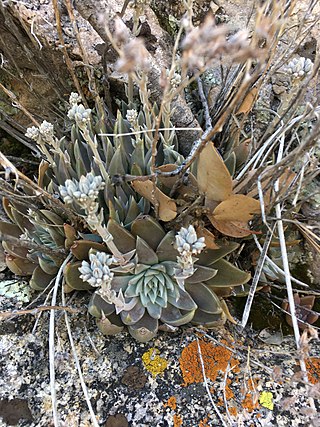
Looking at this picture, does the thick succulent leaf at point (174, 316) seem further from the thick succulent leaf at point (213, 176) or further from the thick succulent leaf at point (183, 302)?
the thick succulent leaf at point (213, 176)

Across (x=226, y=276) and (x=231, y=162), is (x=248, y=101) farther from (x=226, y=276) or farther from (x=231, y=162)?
(x=226, y=276)

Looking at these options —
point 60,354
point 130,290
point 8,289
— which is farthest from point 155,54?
point 60,354

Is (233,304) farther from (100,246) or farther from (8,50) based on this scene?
(8,50)

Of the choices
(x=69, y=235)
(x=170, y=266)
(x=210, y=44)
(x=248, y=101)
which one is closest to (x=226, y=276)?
(x=170, y=266)

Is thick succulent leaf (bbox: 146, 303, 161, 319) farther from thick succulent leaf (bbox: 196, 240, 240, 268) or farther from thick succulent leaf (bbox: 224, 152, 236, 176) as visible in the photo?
thick succulent leaf (bbox: 224, 152, 236, 176)

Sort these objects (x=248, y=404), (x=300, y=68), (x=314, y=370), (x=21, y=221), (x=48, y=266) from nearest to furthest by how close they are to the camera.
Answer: (x=300, y=68)
(x=248, y=404)
(x=314, y=370)
(x=48, y=266)
(x=21, y=221)

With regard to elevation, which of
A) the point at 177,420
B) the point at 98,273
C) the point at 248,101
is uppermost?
the point at 248,101
